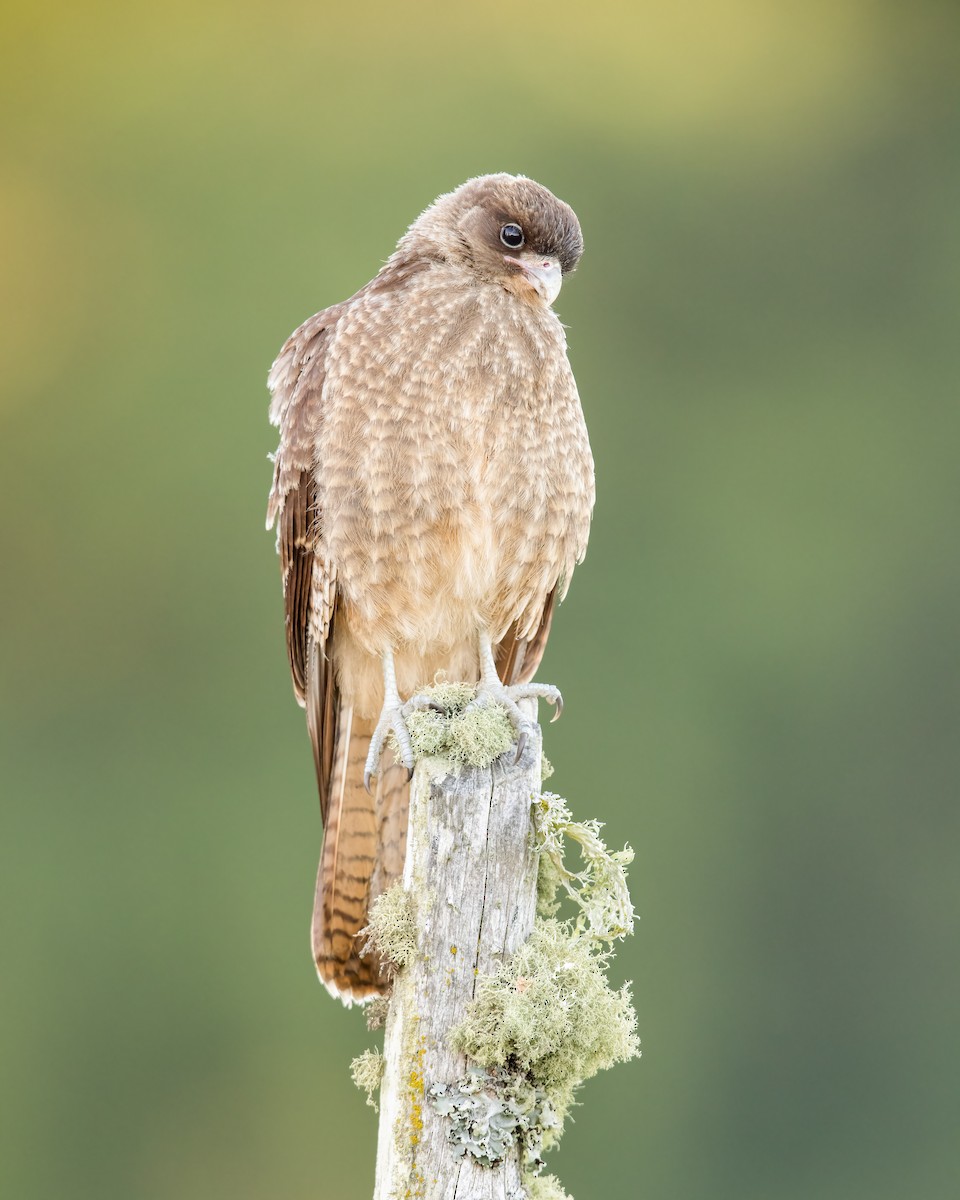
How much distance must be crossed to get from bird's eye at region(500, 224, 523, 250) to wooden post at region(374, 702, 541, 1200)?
136 cm

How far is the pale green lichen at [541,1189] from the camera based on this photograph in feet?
6.92

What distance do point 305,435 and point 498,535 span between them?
Answer: 49cm

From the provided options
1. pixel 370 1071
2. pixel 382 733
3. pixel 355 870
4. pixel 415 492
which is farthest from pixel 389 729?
pixel 370 1071

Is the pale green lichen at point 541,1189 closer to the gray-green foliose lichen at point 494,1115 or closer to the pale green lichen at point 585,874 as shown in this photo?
the gray-green foliose lichen at point 494,1115

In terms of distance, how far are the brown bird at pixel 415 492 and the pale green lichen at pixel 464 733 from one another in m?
0.27

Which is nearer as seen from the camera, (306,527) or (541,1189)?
(541,1189)

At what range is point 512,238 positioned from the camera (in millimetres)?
3191

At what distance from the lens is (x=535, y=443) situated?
9.93ft

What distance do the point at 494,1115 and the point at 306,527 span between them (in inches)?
57.9

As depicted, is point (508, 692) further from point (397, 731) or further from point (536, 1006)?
point (536, 1006)

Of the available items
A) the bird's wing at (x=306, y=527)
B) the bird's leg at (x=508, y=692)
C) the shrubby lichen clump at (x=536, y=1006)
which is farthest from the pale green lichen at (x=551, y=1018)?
the bird's wing at (x=306, y=527)

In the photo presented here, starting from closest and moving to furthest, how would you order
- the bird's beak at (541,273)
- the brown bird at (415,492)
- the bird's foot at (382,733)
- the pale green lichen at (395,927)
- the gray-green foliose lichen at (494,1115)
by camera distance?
the gray-green foliose lichen at (494,1115)
the pale green lichen at (395,927)
the bird's foot at (382,733)
the brown bird at (415,492)
the bird's beak at (541,273)

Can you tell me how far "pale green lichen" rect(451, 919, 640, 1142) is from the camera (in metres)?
2.09

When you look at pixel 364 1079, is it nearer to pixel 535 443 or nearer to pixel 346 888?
pixel 346 888
